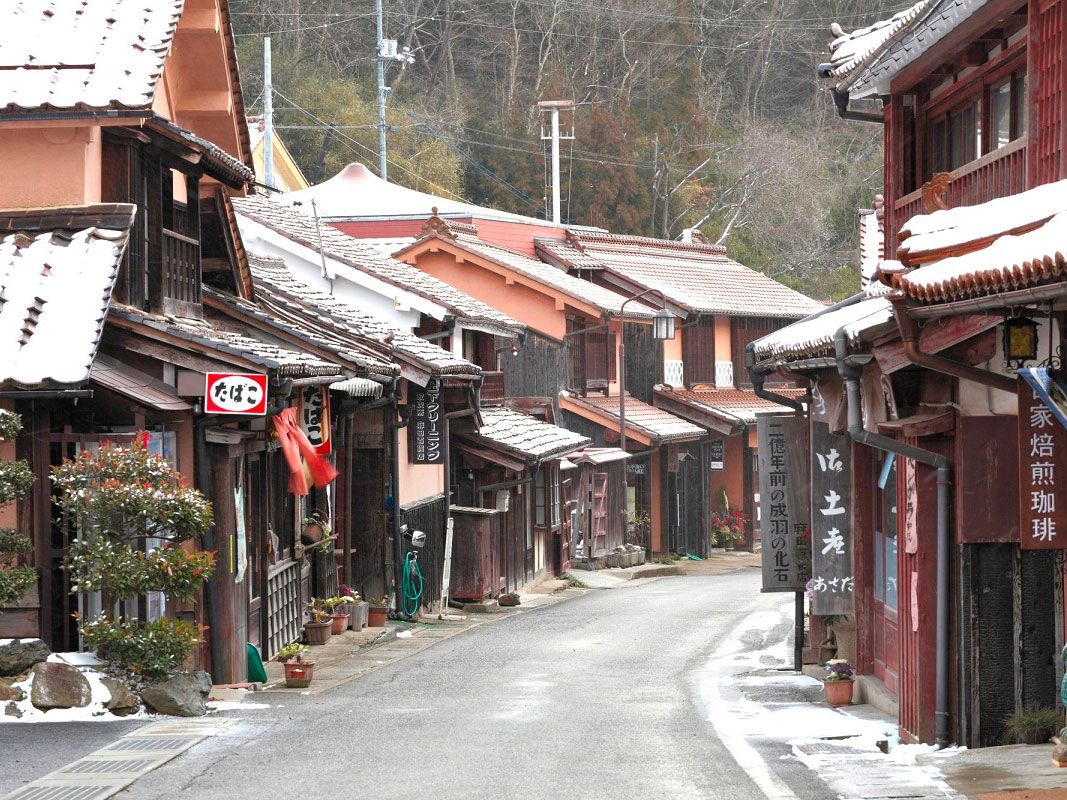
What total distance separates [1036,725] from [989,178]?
14.7 feet

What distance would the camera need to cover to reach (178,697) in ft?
42.2

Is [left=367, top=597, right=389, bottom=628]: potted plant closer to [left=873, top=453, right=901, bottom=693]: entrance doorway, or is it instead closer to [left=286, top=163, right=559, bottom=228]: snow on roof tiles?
[left=873, top=453, right=901, bottom=693]: entrance doorway

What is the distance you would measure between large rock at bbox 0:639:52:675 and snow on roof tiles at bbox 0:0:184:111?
17.5 ft

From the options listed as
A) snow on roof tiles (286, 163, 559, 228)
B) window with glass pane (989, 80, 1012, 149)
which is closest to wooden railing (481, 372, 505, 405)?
snow on roof tiles (286, 163, 559, 228)

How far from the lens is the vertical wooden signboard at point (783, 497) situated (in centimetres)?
1700

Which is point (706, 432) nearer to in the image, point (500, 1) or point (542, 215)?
point (542, 215)

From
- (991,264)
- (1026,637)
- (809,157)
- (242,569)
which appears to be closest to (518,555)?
(242,569)

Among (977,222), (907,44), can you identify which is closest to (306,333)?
(907,44)

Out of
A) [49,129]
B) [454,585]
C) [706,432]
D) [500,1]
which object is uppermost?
[500,1]

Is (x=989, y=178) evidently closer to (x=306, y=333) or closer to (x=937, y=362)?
(x=937, y=362)

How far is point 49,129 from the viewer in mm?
14625

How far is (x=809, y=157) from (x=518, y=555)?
3454cm

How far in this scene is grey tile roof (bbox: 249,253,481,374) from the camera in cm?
2117

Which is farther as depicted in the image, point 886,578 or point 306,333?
point 306,333
